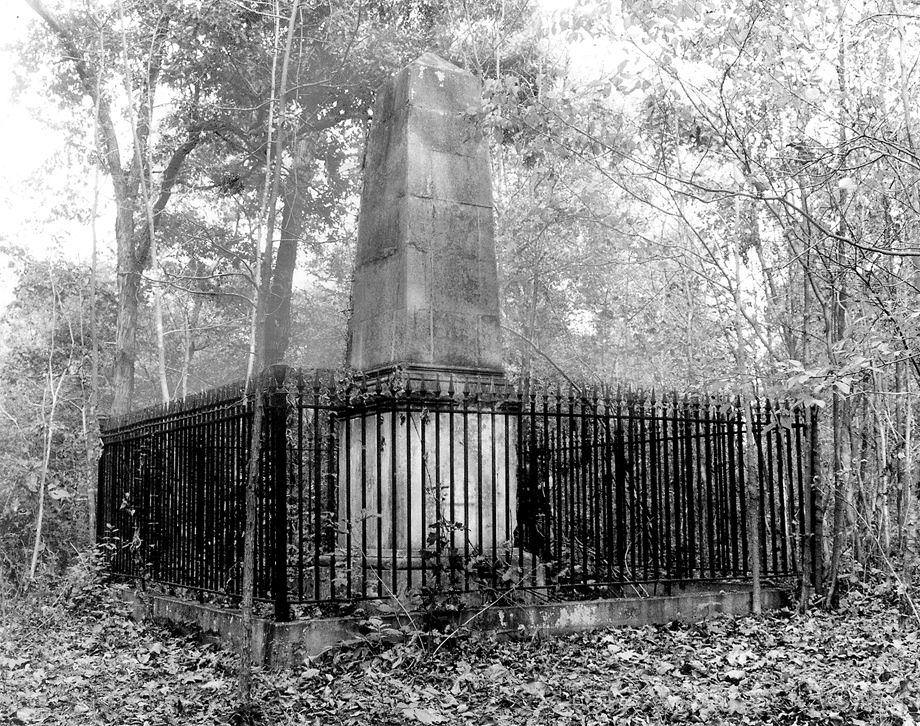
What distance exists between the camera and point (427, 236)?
837 cm

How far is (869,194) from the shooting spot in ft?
25.4

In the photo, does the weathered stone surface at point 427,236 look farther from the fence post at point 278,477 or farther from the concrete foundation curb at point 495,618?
the concrete foundation curb at point 495,618

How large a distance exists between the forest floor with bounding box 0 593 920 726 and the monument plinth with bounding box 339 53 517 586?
1287 millimetres

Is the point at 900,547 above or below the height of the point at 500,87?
below

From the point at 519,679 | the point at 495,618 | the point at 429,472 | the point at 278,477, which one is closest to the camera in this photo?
the point at 519,679

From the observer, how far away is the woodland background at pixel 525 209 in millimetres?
7102

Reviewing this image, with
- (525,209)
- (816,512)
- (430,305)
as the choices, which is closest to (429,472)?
(430,305)

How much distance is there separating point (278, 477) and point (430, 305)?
225 cm

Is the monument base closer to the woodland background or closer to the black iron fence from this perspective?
the black iron fence

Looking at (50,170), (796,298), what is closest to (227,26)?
(50,170)

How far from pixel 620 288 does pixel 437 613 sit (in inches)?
609

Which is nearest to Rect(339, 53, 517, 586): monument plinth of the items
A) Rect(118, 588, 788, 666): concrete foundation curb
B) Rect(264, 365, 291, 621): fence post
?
Rect(118, 588, 788, 666): concrete foundation curb

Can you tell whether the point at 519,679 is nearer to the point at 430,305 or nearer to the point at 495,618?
the point at 495,618

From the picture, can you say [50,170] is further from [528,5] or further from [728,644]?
[728,644]
